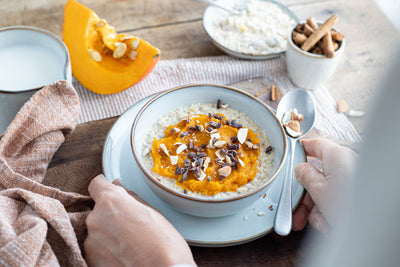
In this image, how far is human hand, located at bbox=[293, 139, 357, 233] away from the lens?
2.97 feet

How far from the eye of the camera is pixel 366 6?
1.77 meters

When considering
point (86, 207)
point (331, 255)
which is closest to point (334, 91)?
point (86, 207)

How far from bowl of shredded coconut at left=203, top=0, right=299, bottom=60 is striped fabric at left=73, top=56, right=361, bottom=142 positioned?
0.15 feet

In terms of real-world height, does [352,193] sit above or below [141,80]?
above

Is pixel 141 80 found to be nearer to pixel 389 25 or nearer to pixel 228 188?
pixel 228 188

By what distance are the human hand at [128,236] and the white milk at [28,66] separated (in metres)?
0.48

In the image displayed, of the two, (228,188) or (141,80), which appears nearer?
(228,188)

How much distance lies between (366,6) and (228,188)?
1296mm

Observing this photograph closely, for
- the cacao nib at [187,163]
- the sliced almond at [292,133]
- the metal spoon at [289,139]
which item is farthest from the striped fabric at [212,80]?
the cacao nib at [187,163]

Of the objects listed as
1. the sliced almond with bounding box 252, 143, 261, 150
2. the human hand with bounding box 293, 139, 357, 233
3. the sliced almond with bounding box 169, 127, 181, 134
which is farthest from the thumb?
the sliced almond with bounding box 169, 127, 181, 134

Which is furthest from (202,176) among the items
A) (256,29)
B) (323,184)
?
(256,29)

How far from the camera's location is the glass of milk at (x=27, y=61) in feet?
3.76

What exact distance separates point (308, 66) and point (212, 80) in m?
0.35

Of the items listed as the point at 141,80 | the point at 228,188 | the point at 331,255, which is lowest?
the point at 141,80
